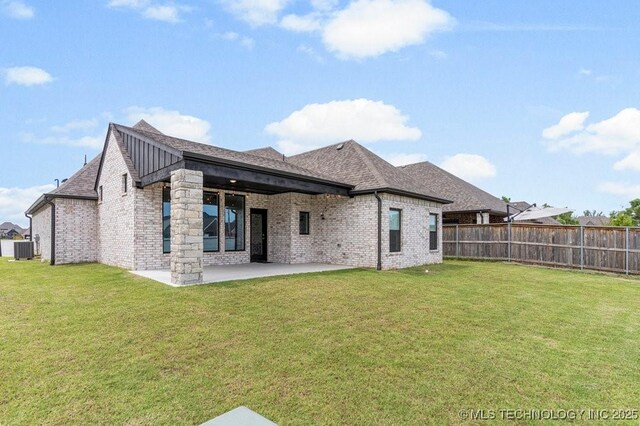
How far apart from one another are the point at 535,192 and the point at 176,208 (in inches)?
1731

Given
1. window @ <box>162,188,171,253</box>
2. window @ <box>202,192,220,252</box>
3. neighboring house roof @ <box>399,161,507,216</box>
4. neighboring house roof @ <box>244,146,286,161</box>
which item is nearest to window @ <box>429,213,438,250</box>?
neighboring house roof @ <box>399,161,507,216</box>

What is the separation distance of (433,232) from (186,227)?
1052 centimetres

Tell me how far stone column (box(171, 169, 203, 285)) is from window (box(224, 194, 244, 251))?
14.0 ft

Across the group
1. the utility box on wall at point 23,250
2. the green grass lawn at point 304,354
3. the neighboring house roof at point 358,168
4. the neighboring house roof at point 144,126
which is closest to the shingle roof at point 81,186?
the neighboring house roof at point 144,126

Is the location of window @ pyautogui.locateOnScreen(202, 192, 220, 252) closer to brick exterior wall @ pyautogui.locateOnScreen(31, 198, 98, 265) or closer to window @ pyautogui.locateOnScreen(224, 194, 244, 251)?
window @ pyautogui.locateOnScreen(224, 194, 244, 251)

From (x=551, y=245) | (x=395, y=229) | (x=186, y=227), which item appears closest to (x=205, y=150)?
(x=186, y=227)

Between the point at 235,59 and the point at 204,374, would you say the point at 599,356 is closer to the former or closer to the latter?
the point at 204,374

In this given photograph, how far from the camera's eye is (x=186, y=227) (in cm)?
725

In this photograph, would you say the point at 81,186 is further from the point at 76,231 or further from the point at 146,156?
the point at 146,156

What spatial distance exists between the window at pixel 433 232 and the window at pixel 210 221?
8857 millimetres

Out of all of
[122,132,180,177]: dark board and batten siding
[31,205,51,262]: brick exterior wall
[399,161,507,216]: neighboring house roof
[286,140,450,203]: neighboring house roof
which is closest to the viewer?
[122,132,180,177]: dark board and batten siding

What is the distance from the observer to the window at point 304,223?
12.7 m

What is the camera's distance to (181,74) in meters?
13.0

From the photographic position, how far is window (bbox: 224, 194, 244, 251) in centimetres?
1177
